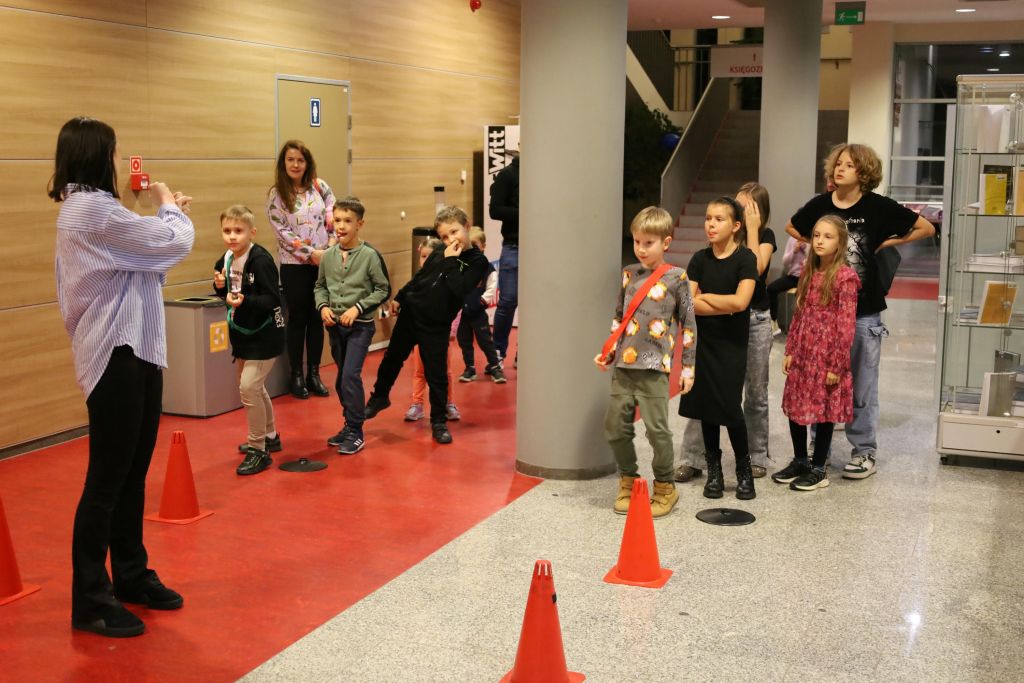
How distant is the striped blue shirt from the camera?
395 cm

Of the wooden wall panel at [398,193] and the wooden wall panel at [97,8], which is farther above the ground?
the wooden wall panel at [97,8]

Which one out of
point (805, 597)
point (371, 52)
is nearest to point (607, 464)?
point (805, 597)

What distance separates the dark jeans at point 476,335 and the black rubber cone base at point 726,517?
3463mm

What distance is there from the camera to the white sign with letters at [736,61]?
18922 millimetres

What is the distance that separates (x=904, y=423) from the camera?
7.51 meters

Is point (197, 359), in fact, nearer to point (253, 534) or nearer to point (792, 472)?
point (253, 534)

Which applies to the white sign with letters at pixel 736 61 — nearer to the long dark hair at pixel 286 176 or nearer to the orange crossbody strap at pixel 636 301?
the long dark hair at pixel 286 176

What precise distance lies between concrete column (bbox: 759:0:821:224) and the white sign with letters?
796 centimetres

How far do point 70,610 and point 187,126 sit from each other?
4.24 m

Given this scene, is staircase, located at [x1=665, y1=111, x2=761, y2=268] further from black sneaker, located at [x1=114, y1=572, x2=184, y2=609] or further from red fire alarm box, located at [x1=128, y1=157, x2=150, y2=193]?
black sneaker, located at [x1=114, y1=572, x2=184, y2=609]

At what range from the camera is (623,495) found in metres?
5.59

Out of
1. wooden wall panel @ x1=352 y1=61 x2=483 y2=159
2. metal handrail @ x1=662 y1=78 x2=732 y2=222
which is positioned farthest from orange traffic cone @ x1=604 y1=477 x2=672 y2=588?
metal handrail @ x1=662 y1=78 x2=732 y2=222

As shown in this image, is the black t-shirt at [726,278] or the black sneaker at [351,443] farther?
A: the black sneaker at [351,443]

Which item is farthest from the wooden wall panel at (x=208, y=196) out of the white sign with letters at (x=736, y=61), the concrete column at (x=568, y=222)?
the white sign with letters at (x=736, y=61)
